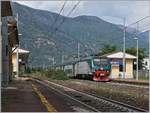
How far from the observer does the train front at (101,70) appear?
5409 cm

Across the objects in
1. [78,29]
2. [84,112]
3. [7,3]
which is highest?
[78,29]

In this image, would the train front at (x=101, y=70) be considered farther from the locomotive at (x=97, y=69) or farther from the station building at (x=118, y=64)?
the station building at (x=118, y=64)

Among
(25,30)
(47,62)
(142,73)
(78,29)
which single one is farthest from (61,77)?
(78,29)

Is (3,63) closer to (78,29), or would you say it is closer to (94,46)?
(94,46)

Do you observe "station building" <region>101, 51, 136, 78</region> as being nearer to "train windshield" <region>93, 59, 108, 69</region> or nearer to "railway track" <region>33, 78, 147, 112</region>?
"train windshield" <region>93, 59, 108, 69</region>

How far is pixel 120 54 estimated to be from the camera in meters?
84.1

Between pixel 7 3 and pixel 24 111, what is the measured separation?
9.57m

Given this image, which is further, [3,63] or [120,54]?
[120,54]

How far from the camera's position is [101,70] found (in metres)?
54.1

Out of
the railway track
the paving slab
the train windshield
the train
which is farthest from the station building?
the paving slab

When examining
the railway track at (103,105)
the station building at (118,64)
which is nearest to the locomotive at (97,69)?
the station building at (118,64)

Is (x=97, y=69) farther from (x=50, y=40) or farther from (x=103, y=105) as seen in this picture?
(x=50, y=40)

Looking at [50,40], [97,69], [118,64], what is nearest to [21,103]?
[97,69]

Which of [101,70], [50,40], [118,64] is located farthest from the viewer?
[50,40]
